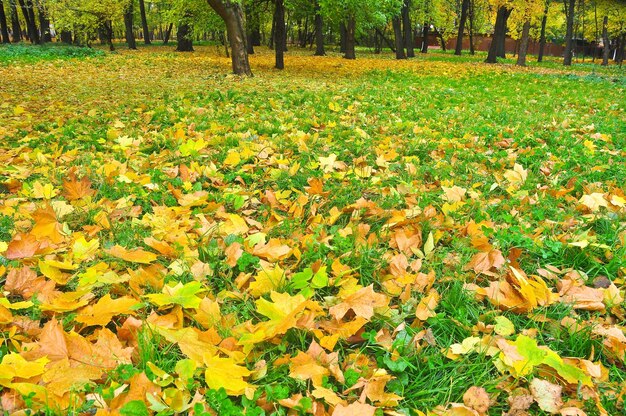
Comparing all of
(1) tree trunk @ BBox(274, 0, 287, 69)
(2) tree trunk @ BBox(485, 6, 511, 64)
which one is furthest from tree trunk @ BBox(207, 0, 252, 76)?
(2) tree trunk @ BBox(485, 6, 511, 64)

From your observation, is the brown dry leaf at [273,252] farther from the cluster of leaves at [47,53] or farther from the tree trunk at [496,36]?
the tree trunk at [496,36]

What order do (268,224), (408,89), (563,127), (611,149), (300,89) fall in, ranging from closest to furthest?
(268,224) → (611,149) → (563,127) → (300,89) → (408,89)

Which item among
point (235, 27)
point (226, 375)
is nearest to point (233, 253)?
point (226, 375)

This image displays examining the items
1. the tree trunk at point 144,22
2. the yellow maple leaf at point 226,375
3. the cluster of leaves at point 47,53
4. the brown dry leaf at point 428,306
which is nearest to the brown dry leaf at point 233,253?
the yellow maple leaf at point 226,375

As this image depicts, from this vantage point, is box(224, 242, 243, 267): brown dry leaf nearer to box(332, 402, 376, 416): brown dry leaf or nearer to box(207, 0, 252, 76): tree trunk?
box(332, 402, 376, 416): brown dry leaf

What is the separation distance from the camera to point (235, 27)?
10.4 metres

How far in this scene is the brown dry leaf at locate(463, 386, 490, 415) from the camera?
53.4 inches

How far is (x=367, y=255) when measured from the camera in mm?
2170

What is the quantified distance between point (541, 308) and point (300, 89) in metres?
7.53

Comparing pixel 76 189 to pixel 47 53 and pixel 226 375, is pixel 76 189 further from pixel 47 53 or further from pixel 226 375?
pixel 47 53

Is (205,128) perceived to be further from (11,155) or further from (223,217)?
(223,217)

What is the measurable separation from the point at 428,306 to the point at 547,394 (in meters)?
0.54

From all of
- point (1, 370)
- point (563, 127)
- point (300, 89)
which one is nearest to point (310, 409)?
point (1, 370)

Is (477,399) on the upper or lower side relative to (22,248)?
lower
